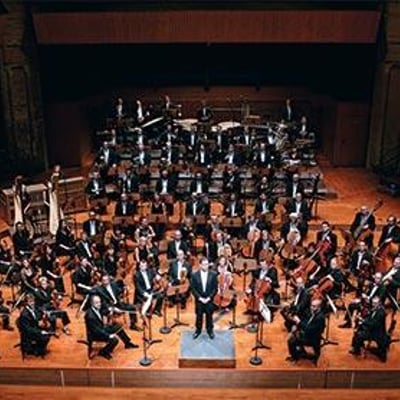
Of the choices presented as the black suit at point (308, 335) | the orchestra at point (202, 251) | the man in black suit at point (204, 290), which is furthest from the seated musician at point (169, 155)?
the black suit at point (308, 335)

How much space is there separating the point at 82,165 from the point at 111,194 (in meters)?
2.70

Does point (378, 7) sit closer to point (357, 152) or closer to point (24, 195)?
point (357, 152)

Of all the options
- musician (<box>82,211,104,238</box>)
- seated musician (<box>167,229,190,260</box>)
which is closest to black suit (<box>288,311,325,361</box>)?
seated musician (<box>167,229,190,260</box>)

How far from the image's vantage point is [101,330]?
8.93 metres

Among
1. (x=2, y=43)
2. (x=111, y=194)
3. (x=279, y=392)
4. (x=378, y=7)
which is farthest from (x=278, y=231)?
(x=2, y=43)

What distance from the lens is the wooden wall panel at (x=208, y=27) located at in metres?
14.2

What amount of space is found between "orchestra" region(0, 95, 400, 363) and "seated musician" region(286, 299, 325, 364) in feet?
0.06

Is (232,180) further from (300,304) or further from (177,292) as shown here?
(300,304)

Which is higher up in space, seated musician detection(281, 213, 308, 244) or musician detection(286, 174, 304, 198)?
musician detection(286, 174, 304, 198)

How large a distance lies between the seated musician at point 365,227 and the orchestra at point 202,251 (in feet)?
0.07

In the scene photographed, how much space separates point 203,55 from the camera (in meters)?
16.7

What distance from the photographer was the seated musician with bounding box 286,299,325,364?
28.5ft

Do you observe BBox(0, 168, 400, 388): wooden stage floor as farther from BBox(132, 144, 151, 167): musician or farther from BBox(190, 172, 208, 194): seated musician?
BBox(132, 144, 151, 167): musician

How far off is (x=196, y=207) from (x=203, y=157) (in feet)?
6.37
